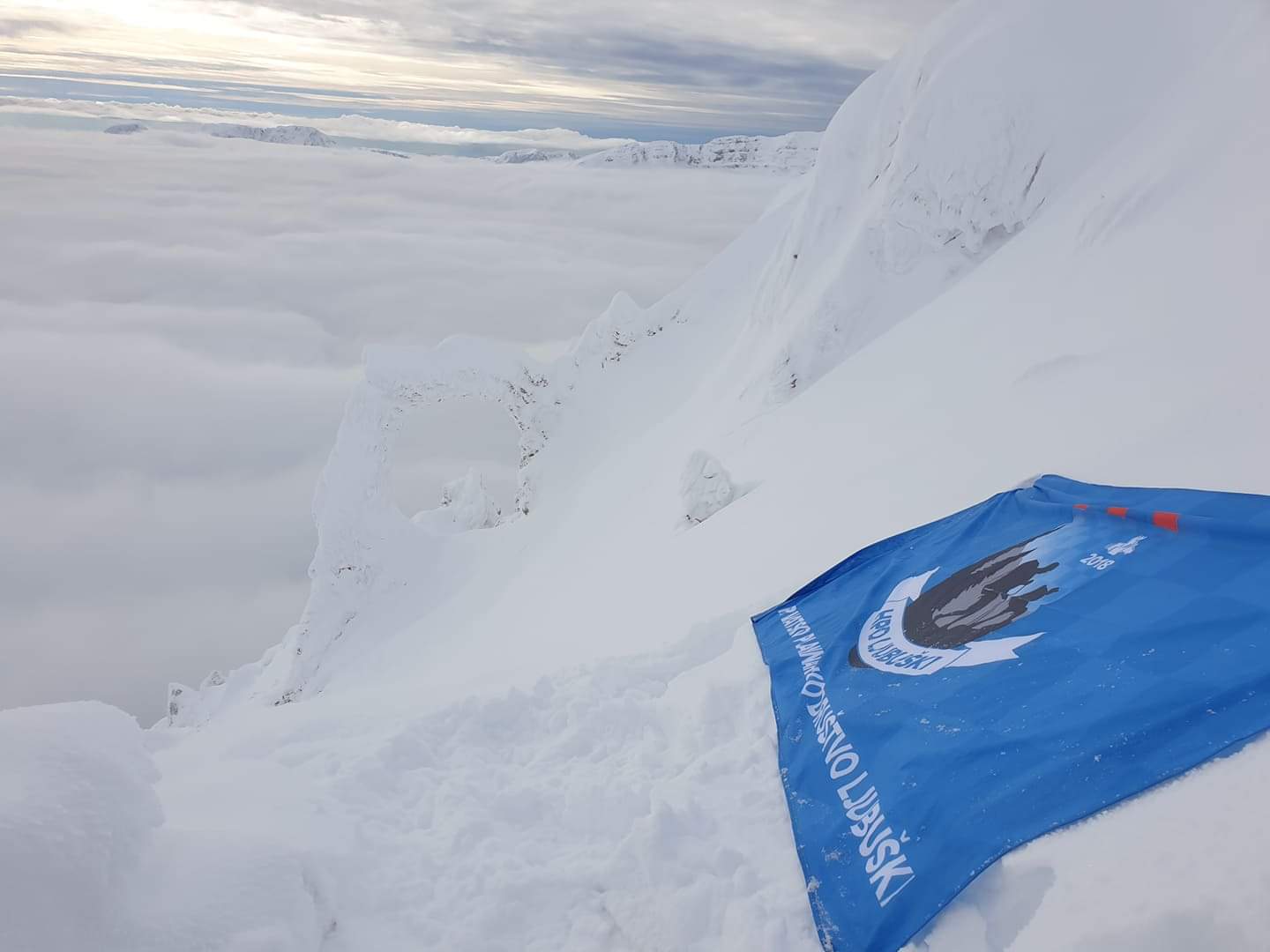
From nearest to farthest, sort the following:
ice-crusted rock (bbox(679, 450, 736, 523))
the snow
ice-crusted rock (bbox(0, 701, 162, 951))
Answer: ice-crusted rock (bbox(0, 701, 162, 951))
ice-crusted rock (bbox(679, 450, 736, 523))
the snow

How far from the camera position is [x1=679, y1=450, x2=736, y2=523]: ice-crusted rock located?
42.1ft

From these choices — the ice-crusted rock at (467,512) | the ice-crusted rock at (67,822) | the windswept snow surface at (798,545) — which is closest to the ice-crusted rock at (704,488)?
the windswept snow surface at (798,545)

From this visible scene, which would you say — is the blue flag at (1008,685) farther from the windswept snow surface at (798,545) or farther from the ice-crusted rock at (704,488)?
the ice-crusted rock at (704,488)

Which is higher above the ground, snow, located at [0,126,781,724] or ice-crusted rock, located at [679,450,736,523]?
ice-crusted rock, located at [679,450,736,523]

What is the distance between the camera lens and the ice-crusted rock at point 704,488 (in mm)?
12844

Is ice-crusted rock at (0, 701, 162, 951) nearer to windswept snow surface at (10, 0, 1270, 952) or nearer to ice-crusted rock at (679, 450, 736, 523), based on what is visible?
windswept snow surface at (10, 0, 1270, 952)

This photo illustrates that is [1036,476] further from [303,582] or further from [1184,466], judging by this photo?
[303,582]

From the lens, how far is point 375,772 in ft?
15.2

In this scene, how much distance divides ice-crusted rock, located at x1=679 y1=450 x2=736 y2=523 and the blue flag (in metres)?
7.22

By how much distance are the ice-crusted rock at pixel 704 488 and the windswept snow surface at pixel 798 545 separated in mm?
527

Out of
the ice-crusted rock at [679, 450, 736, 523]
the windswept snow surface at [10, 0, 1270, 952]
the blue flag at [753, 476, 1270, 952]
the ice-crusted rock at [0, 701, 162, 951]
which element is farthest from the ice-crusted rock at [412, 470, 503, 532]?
the ice-crusted rock at [0, 701, 162, 951]

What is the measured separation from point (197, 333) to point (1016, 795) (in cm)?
22186

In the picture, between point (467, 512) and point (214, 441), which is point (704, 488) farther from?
point (214, 441)

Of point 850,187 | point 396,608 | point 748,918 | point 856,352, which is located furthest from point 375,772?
point 850,187
